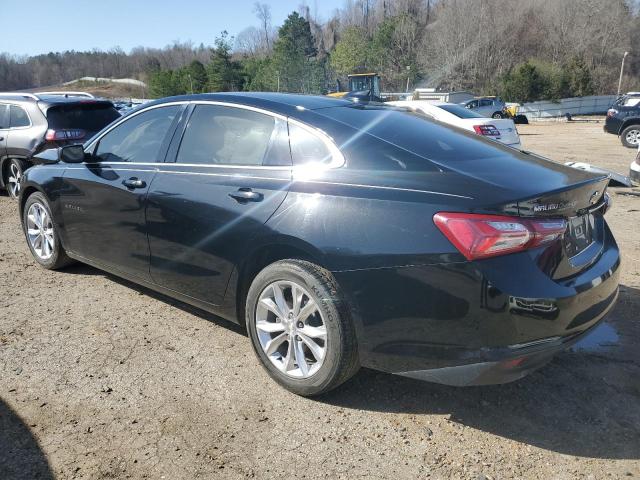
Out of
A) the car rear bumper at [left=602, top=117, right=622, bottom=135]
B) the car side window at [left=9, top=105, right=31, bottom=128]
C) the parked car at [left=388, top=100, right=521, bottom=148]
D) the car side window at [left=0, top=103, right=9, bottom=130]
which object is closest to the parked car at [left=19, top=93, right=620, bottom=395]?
the car side window at [left=9, top=105, right=31, bottom=128]

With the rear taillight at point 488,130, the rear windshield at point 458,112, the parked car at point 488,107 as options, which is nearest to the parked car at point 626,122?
the rear windshield at point 458,112

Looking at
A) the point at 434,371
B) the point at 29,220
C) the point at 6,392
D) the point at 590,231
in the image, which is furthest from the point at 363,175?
the point at 29,220

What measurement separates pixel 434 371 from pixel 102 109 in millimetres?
7783

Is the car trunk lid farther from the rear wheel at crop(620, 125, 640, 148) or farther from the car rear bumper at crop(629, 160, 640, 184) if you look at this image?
the rear wheel at crop(620, 125, 640, 148)

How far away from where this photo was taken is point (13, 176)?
8.62m

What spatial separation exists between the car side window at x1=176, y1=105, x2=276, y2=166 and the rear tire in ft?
20.3

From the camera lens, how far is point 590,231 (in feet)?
9.10

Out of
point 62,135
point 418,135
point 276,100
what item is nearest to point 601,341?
point 418,135

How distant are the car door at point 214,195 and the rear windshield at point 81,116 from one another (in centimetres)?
551

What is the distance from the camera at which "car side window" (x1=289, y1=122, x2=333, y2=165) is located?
9.41 ft

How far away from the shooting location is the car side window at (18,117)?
8273 millimetres

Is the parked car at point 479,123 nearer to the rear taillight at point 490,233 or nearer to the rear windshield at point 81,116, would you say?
the rear windshield at point 81,116

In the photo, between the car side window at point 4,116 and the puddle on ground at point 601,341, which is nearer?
the puddle on ground at point 601,341

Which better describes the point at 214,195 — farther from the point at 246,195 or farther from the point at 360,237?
the point at 360,237
